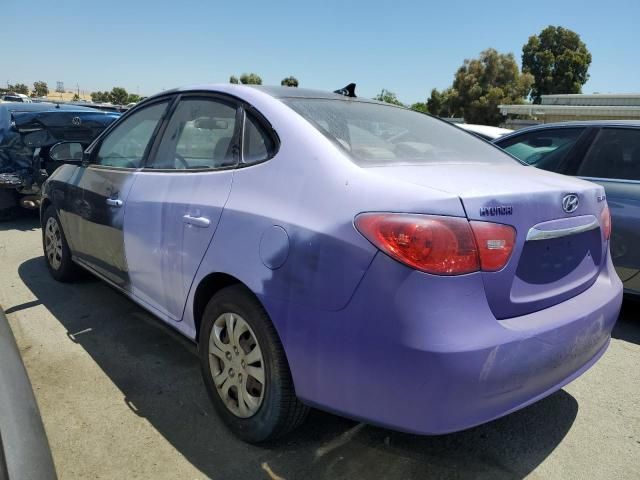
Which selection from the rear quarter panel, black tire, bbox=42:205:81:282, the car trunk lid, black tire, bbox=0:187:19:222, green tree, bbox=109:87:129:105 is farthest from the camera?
green tree, bbox=109:87:129:105

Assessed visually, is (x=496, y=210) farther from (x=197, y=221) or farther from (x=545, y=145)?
(x=545, y=145)

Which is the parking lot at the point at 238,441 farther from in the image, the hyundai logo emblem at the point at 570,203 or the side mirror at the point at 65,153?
the side mirror at the point at 65,153

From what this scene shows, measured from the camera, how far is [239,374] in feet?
7.74

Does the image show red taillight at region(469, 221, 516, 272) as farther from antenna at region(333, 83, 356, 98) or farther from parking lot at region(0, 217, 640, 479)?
antenna at region(333, 83, 356, 98)

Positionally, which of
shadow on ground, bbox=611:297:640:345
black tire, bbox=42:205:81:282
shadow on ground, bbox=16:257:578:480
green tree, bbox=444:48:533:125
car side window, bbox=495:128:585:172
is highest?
green tree, bbox=444:48:533:125

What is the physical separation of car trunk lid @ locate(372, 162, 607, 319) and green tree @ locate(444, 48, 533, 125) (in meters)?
40.4

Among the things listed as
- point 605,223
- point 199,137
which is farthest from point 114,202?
point 605,223

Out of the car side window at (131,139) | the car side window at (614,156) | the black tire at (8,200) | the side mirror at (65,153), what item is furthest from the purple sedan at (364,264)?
the black tire at (8,200)

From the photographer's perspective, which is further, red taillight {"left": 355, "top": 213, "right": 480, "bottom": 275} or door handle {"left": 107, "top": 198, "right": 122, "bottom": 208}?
door handle {"left": 107, "top": 198, "right": 122, "bottom": 208}

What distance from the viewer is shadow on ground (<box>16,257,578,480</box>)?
2260mm

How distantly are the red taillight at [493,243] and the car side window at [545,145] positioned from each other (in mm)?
2841

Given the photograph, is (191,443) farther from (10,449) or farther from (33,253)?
(33,253)

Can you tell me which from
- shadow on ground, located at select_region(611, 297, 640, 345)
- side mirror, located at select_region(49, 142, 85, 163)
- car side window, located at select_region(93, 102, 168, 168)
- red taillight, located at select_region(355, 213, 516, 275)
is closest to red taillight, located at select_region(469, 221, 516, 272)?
red taillight, located at select_region(355, 213, 516, 275)

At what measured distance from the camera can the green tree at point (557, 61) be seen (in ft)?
154
